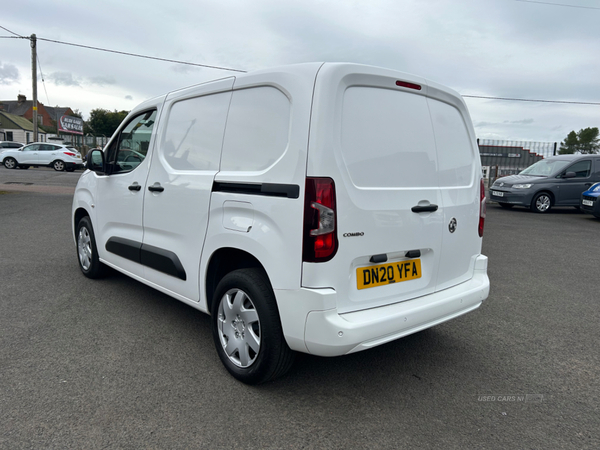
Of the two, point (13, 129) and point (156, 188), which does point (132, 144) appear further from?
point (13, 129)

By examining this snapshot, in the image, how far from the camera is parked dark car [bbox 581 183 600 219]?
37.4 feet

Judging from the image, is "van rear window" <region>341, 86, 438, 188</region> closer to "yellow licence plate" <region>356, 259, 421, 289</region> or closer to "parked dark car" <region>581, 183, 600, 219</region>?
"yellow licence plate" <region>356, 259, 421, 289</region>

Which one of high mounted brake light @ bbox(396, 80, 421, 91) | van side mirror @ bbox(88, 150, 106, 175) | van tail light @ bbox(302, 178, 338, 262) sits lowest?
van tail light @ bbox(302, 178, 338, 262)

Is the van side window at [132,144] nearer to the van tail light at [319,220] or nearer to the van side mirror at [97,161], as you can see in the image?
the van side mirror at [97,161]

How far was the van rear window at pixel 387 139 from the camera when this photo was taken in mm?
2596

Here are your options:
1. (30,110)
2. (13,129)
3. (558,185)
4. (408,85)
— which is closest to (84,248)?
(408,85)

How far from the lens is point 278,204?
8.39 ft

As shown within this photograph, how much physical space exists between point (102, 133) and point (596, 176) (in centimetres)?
6520

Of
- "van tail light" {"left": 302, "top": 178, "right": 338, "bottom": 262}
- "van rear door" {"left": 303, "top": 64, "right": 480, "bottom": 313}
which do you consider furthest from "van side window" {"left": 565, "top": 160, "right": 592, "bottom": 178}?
"van tail light" {"left": 302, "top": 178, "right": 338, "bottom": 262}

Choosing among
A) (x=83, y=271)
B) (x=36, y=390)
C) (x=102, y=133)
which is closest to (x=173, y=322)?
(x=36, y=390)

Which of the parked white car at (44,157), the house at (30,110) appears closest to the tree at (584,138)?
the parked white car at (44,157)

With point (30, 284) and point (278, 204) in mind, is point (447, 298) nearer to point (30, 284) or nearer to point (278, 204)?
point (278, 204)

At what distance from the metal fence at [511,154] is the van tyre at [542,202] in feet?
25.3

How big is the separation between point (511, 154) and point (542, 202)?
8.56 meters
